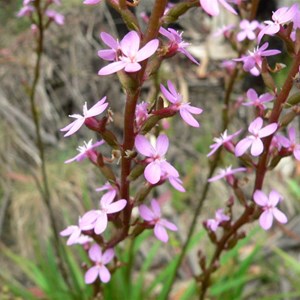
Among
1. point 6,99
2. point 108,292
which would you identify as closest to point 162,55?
point 108,292

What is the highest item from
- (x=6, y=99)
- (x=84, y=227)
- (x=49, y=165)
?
(x=84, y=227)

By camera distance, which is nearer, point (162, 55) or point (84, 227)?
point (162, 55)

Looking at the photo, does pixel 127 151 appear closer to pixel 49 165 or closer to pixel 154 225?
pixel 154 225

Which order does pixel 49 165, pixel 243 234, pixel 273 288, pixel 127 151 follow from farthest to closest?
pixel 49 165, pixel 273 288, pixel 243 234, pixel 127 151

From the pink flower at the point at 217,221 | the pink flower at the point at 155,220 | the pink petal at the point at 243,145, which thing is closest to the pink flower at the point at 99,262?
the pink flower at the point at 155,220

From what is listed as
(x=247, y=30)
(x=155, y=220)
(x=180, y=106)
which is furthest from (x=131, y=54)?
(x=247, y=30)

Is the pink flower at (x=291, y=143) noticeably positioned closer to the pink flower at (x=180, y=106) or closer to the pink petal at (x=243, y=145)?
the pink petal at (x=243, y=145)

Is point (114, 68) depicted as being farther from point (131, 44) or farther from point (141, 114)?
point (141, 114)
